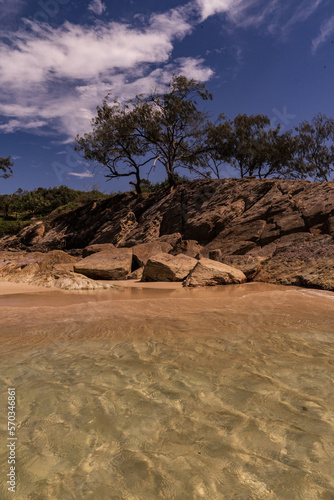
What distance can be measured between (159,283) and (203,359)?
224 inches

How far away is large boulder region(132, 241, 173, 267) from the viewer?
36.0 feet

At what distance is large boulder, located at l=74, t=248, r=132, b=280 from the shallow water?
18.5 feet

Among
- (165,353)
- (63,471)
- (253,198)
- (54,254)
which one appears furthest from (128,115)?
(63,471)

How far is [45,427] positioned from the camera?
5.91 feet

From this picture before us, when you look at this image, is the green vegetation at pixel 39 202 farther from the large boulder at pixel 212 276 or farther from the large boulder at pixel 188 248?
the large boulder at pixel 212 276

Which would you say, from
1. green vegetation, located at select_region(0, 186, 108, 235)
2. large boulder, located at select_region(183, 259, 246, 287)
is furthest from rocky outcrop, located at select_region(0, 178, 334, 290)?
green vegetation, located at select_region(0, 186, 108, 235)

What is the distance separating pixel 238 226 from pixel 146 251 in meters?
3.79

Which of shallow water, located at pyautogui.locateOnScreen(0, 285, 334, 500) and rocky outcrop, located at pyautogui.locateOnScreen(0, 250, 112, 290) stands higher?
rocky outcrop, located at pyautogui.locateOnScreen(0, 250, 112, 290)

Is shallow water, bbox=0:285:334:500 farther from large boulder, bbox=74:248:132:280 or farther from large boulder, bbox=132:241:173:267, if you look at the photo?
large boulder, bbox=132:241:173:267

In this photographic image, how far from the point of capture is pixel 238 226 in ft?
39.0

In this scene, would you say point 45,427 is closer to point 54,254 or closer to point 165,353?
point 165,353

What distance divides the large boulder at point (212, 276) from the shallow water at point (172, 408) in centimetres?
365

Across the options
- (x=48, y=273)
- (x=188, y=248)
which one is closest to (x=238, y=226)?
(x=188, y=248)

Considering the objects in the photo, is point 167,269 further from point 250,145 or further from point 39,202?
point 39,202
